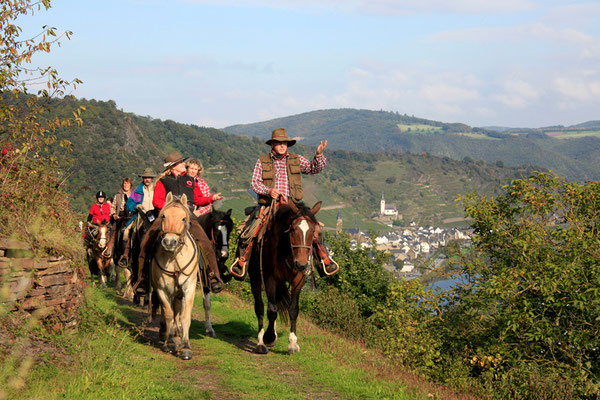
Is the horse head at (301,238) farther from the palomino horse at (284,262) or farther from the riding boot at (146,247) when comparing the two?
the riding boot at (146,247)

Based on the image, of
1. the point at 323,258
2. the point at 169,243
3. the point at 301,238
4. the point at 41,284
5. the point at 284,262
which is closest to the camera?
the point at 169,243

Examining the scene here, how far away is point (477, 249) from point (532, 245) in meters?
2.17

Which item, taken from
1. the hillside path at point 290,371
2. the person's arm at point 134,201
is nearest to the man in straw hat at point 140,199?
the person's arm at point 134,201

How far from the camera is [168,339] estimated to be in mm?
10031

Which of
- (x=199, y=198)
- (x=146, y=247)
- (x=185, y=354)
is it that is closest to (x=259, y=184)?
(x=199, y=198)

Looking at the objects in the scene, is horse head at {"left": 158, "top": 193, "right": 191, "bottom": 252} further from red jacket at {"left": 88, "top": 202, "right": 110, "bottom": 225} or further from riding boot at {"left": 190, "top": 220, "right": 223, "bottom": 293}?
red jacket at {"left": 88, "top": 202, "right": 110, "bottom": 225}

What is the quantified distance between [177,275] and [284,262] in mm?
1807

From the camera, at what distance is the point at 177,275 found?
9547 millimetres

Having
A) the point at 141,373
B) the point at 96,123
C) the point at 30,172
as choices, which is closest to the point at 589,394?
the point at 141,373

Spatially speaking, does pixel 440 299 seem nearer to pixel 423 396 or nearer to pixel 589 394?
pixel 589 394

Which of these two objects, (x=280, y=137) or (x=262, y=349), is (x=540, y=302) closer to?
(x=262, y=349)

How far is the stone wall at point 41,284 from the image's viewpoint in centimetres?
849

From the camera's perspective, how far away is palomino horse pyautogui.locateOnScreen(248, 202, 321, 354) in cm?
934

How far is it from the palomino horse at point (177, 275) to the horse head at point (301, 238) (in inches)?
66.9
